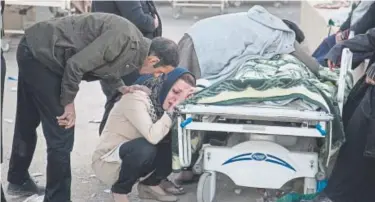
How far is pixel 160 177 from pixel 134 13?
127 centimetres

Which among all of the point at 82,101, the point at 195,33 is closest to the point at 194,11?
the point at 82,101

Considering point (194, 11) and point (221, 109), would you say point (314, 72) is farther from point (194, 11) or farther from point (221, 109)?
point (194, 11)

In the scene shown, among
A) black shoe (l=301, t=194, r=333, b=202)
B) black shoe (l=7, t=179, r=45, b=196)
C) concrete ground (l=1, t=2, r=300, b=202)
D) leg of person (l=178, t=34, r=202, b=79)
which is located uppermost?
leg of person (l=178, t=34, r=202, b=79)

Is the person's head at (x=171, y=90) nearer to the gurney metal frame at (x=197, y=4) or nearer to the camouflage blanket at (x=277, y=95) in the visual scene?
the camouflage blanket at (x=277, y=95)

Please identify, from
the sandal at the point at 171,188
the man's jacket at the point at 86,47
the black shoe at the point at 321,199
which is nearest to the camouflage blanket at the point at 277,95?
the black shoe at the point at 321,199

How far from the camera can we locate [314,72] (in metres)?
4.56

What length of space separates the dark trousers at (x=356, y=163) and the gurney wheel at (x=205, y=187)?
2.13ft

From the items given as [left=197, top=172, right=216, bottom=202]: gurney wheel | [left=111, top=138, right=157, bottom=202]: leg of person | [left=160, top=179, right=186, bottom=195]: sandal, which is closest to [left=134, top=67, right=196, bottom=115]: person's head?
[left=111, top=138, right=157, bottom=202]: leg of person

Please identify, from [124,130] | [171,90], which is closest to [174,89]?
[171,90]

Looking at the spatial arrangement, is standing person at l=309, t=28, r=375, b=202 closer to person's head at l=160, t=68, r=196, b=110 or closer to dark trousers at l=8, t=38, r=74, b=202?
person's head at l=160, t=68, r=196, b=110

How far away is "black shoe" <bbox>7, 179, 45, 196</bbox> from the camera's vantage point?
416 centimetres

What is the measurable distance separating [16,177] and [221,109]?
1.32 meters

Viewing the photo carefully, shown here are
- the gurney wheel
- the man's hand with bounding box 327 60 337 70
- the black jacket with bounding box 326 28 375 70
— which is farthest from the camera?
the man's hand with bounding box 327 60 337 70

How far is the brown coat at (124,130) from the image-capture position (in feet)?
12.2
